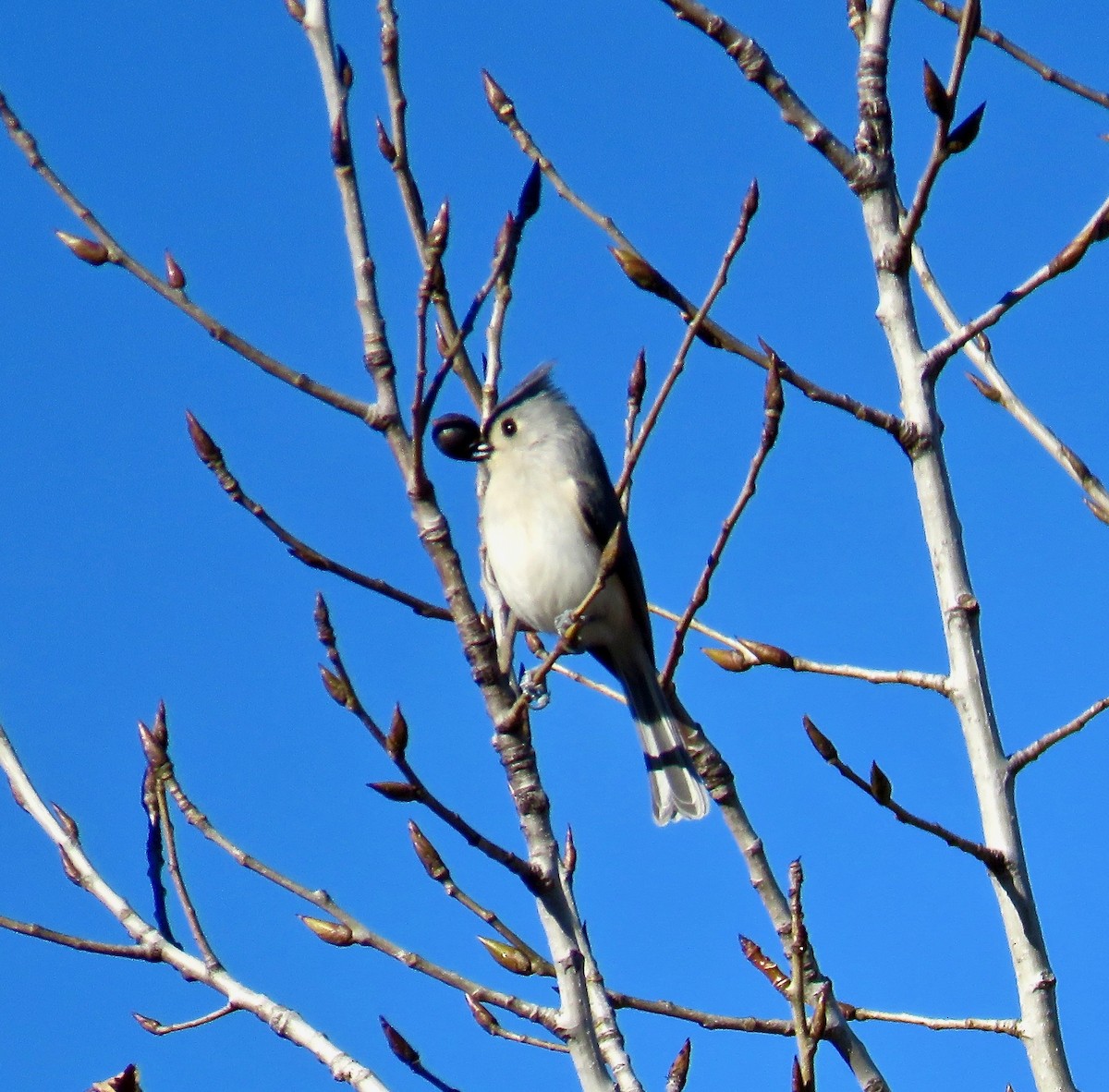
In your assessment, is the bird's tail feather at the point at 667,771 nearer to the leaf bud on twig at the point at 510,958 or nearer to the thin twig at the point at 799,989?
the leaf bud on twig at the point at 510,958

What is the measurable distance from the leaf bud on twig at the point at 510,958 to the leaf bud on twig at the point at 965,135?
158cm

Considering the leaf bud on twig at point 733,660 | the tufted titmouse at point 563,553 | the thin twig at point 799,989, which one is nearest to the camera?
the thin twig at point 799,989

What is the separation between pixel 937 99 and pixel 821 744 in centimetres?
112

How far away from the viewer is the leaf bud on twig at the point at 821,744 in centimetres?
257

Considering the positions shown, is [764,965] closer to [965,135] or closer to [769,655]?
[769,655]

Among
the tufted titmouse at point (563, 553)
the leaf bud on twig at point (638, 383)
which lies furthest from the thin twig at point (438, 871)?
the tufted titmouse at point (563, 553)

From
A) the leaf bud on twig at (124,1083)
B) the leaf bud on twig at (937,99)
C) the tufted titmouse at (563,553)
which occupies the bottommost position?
the leaf bud on twig at (124,1083)

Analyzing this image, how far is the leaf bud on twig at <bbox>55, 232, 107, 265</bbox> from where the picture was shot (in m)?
2.36

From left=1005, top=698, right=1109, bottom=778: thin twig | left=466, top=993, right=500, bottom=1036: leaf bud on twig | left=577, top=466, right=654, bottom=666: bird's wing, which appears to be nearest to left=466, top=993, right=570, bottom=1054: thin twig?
left=466, top=993, right=500, bottom=1036: leaf bud on twig

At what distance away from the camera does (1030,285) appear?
8.48 feet

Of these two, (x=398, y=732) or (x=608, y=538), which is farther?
(x=608, y=538)

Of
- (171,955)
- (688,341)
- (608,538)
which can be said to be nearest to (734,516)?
(688,341)

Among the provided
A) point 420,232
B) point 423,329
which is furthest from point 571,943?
point 420,232

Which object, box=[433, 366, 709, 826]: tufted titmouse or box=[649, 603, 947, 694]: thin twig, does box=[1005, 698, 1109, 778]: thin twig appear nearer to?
box=[649, 603, 947, 694]: thin twig
